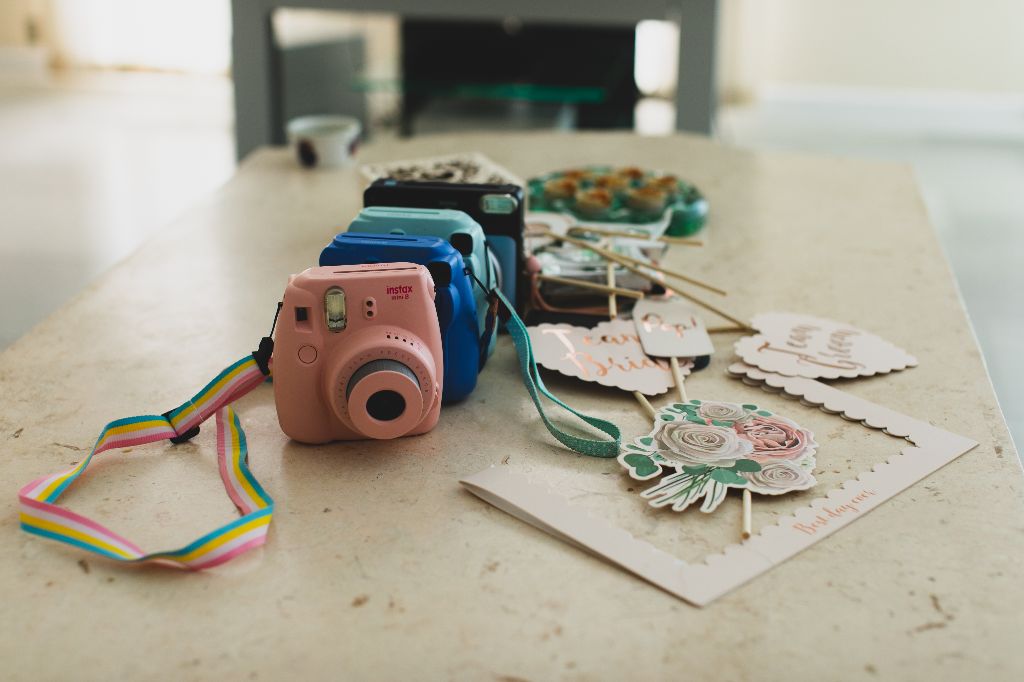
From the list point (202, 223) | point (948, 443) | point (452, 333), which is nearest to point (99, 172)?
point (202, 223)

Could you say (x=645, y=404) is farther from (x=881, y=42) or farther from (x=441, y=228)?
(x=881, y=42)

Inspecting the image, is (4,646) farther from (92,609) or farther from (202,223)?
(202,223)

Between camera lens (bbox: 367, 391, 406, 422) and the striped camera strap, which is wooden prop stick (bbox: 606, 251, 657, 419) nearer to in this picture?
camera lens (bbox: 367, 391, 406, 422)

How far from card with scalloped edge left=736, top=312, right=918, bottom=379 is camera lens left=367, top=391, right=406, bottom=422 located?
13.9 inches

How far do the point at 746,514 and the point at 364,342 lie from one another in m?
0.29

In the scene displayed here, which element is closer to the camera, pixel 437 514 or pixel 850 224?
pixel 437 514

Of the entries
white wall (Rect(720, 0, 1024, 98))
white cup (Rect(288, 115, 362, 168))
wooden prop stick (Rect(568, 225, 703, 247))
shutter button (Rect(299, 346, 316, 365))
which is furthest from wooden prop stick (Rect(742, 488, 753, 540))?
white wall (Rect(720, 0, 1024, 98))

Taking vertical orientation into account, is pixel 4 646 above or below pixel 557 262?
below

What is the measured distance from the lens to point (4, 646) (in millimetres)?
594

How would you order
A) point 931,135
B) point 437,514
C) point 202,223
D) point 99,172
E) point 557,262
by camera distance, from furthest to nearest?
point 931,135, point 99,172, point 202,223, point 557,262, point 437,514

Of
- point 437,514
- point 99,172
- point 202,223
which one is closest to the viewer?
point 437,514

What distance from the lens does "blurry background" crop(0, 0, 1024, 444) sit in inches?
103

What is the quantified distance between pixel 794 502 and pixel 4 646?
509 mm

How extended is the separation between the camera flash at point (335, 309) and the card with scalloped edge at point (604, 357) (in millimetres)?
229
